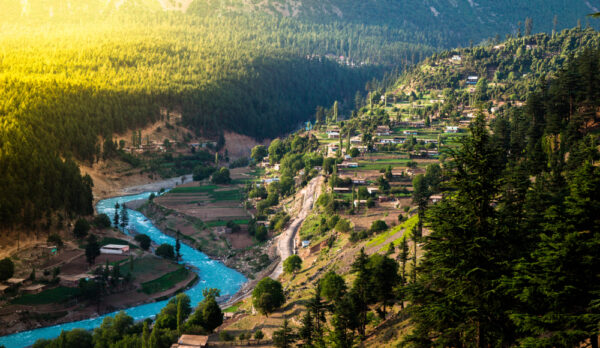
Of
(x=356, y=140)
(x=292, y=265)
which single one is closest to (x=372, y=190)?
(x=292, y=265)

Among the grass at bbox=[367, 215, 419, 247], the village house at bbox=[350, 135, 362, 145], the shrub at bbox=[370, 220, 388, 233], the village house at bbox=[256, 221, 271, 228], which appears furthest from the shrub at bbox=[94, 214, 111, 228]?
the village house at bbox=[350, 135, 362, 145]

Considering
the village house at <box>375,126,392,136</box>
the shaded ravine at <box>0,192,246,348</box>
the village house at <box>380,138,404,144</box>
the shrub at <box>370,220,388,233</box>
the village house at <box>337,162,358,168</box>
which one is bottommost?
the shaded ravine at <box>0,192,246,348</box>

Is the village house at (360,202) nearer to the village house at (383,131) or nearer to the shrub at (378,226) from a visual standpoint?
the shrub at (378,226)

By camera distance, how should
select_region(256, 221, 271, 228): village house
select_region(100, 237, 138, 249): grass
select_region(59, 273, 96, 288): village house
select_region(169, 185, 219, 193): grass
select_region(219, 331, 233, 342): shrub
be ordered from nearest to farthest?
1. select_region(219, 331, 233, 342): shrub
2. select_region(59, 273, 96, 288): village house
3. select_region(100, 237, 138, 249): grass
4. select_region(256, 221, 271, 228): village house
5. select_region(169, 185, 219, 193): grass

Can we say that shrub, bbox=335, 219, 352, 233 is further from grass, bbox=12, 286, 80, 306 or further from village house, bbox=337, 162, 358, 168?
grass, bbox=12, 286, 80, 306

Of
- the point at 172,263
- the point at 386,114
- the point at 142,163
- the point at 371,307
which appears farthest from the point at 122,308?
the point at 386,114

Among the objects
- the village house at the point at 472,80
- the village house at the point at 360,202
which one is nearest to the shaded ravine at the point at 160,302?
the village house at the point at 360,202

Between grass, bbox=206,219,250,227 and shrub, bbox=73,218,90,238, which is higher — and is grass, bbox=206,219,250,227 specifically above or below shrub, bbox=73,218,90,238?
below

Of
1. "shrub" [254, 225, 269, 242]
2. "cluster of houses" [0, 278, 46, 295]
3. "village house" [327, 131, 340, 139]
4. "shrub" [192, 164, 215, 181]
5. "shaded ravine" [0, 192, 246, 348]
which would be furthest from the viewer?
"village house" [327, 131, 340, 139]
